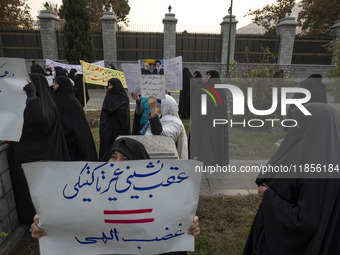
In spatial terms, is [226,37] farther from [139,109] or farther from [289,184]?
[289,184]

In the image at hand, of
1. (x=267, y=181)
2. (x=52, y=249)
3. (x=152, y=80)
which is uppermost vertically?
(x=152, y=80)

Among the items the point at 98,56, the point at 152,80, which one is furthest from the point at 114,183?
the point at 98,56

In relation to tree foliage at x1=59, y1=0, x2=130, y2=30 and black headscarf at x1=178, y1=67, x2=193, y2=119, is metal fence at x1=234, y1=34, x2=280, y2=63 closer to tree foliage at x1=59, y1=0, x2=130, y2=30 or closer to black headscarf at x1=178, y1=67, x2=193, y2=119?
black headscarf at x1=178, y1=67, x2=193, y2=119

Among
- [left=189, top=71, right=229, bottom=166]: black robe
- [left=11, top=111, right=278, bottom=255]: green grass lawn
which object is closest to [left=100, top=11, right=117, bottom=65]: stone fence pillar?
[left=189, top=71, right=229, bottom=166]: black robe

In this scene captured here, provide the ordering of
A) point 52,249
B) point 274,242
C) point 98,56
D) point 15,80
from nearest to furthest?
1. point 52,249
2. point 274,242
3. point 15,80
4. point 98,56

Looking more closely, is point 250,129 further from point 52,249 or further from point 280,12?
point 280,12

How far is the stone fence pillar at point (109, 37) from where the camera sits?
1844 centimetres

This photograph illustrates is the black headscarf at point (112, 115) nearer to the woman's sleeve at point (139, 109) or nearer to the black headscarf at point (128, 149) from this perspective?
the woman's sleeve at point (139, 109)

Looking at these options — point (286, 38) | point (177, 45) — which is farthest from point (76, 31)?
point (286, 38)

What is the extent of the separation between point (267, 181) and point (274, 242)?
0.39 meters

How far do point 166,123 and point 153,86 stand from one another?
26.0 inches

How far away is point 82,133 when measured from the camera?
3.86m

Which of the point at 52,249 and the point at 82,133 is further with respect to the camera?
the point at 82,133

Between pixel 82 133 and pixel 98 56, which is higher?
pixel 98 56
